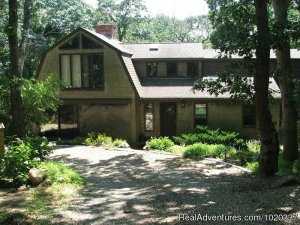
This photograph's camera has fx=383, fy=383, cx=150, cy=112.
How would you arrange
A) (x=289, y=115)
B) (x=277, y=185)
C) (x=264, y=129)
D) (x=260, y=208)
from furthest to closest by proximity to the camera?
(x=289, y=115), (x=264, y=129), (x=277, y=185), (x=260, y=208)

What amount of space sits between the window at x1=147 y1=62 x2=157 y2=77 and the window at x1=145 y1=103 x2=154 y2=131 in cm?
255

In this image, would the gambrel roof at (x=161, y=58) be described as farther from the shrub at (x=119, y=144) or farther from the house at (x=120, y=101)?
the shrub at (x=119, y=144)

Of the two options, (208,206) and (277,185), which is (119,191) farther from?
(277,185)

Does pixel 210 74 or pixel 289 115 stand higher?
pixel 210 74

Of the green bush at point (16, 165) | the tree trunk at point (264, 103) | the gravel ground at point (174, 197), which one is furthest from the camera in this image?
the tree trunk at point (264, 103)

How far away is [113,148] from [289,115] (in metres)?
9.80

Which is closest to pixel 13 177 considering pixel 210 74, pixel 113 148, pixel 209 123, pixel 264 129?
pixel 264 129

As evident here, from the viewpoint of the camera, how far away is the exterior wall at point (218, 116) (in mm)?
23719

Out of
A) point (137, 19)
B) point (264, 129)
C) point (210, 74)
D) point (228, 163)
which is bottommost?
point (228, 163)

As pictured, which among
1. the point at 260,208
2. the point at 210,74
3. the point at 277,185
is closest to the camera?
the point at 260,208

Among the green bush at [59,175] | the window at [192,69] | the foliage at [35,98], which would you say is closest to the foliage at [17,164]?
the green bush at [59,175]

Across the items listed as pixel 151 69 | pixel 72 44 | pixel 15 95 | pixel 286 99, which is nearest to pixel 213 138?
pixel 286 99

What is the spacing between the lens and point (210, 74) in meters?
25.9

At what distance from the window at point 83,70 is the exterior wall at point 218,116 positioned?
3.97 m
